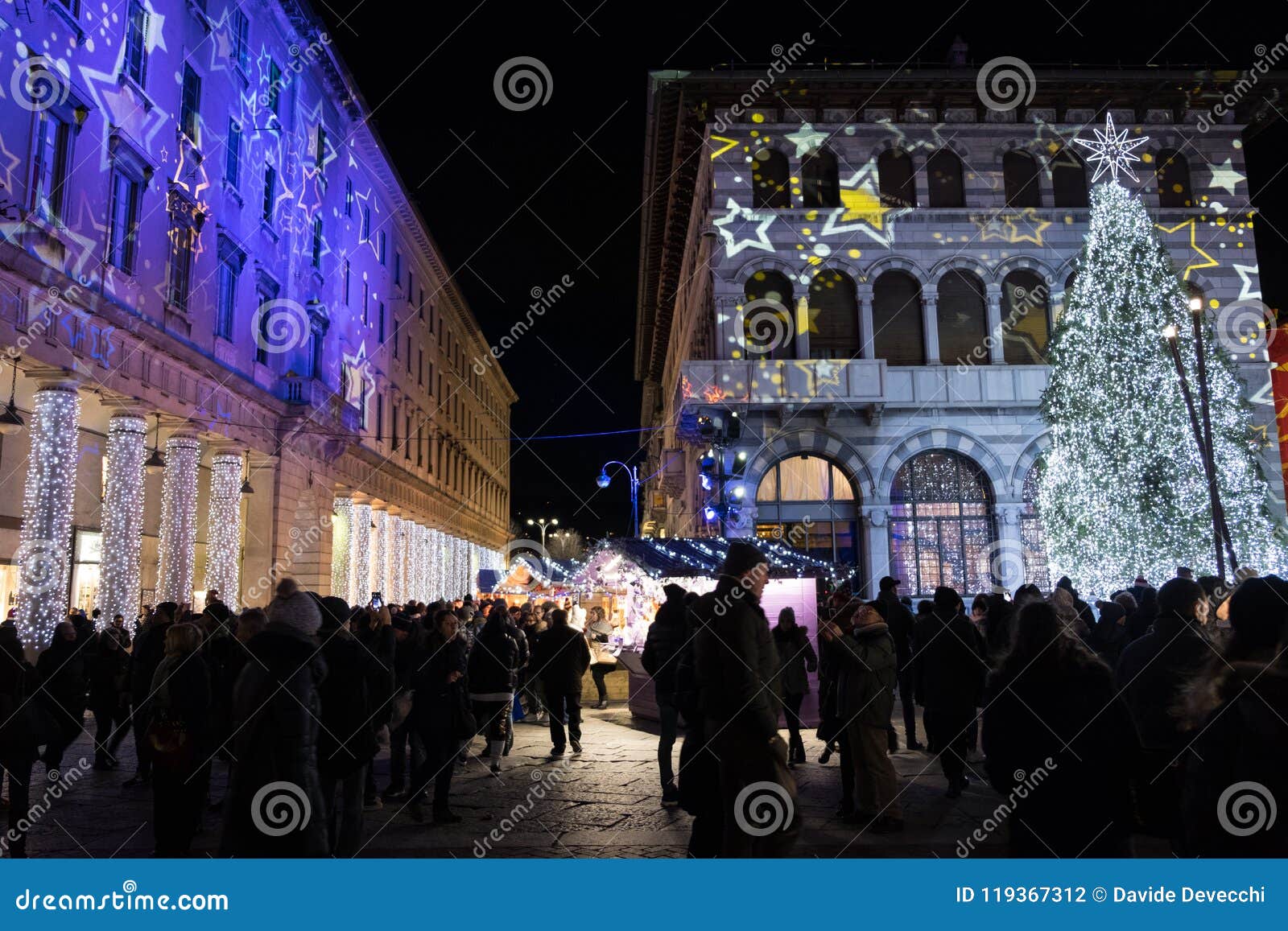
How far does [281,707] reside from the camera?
203 inches

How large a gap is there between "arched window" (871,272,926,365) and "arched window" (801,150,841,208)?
270 centimetres

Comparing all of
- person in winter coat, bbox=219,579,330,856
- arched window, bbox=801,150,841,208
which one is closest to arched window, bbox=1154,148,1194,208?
arched window, bbox=801,150,841,208

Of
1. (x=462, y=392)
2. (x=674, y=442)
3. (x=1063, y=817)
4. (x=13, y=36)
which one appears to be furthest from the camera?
(x=462, y=392)

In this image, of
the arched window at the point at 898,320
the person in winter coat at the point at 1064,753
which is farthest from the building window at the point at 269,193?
the person in winter coat at the point at 1064,753

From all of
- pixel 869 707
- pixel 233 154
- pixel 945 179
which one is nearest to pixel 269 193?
pixel 233 154

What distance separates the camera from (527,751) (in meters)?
12.3

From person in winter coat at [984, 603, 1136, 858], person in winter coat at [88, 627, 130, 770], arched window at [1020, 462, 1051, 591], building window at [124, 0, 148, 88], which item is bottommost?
person in winter coat at [88, 627, 130, 770]

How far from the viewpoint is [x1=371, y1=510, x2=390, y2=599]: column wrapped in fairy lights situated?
35.4m

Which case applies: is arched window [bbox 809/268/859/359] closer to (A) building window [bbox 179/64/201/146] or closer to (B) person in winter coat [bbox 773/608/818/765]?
(B) person in winter coat [bbox 773/608/818/765]

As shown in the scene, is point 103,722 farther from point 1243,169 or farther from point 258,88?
point 1243,169

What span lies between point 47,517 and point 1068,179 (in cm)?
2617

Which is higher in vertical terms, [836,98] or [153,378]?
[836,98]

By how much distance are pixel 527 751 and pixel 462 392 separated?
46.0 metres

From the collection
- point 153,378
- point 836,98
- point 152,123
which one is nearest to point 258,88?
point 152,123
